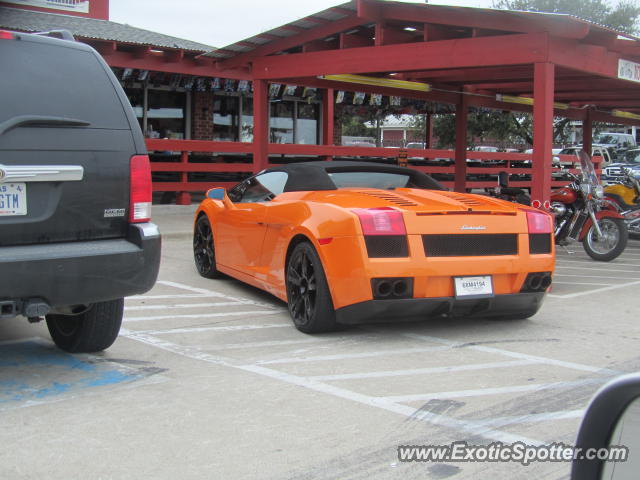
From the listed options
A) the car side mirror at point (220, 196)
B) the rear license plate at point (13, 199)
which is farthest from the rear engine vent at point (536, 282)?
the rear license plate at point (13, 199)

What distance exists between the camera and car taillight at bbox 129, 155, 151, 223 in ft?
15.1

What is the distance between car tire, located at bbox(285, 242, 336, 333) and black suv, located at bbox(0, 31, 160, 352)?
1498 millimetres

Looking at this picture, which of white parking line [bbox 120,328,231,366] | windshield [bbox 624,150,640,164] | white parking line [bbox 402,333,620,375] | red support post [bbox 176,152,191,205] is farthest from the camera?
windshield [bbox 624,150,640,164]

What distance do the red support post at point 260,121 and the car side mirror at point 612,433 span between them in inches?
475

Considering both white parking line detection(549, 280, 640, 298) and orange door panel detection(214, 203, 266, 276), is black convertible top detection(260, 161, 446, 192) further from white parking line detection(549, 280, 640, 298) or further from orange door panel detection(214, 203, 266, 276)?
white parking line detection(549, 280, 640, 298)

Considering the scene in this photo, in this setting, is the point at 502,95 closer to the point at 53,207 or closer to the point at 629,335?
the point at 629,335

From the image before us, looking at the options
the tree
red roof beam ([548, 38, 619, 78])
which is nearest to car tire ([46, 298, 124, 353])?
red roof beam ([548, 38, 619, 78])

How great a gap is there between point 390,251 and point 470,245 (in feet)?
2.29

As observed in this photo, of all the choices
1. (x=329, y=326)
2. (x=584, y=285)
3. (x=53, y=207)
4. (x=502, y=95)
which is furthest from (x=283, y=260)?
(x=502, y=95)

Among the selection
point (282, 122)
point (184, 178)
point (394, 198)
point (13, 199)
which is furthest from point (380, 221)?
point (282, 122)

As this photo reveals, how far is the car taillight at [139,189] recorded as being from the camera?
4.61 meters

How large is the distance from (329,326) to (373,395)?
1.49m

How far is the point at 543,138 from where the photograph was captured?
9.02 metres

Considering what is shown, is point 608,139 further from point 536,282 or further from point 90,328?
point 90,328
